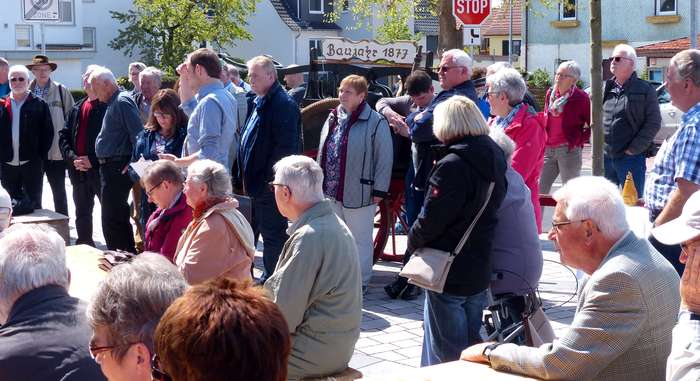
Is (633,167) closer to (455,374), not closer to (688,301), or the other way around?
(455,374)

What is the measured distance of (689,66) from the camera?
537cm

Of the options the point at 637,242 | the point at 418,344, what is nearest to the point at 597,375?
the point at 637,242

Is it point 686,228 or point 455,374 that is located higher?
point 686,228

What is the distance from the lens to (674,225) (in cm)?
360

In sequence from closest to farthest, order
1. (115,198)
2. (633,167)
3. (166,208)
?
1. (166,208)
2. (115,198)
3. (633,167)

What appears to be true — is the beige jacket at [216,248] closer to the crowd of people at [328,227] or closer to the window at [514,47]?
the crowd of people at [328,227]

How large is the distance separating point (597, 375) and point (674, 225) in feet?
1.99

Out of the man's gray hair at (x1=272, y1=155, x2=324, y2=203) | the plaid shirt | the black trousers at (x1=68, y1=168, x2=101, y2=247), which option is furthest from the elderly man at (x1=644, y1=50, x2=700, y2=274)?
the black trousers at (x1=68, y1=168, x2=101, y2=247)

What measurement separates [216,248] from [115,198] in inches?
147

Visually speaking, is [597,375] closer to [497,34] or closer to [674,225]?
[674,225]

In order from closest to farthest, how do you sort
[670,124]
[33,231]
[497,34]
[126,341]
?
1. [126,341]
2. [33,231]
3. [670,124]
4. [497,34]

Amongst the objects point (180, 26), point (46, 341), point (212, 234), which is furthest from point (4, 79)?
point (180, 26)

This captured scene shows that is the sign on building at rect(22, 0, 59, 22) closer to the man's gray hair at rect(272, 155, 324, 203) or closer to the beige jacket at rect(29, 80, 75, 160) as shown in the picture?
the beige jacket at rect(29, 80, 75, 160)

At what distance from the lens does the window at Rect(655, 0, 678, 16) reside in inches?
1479
